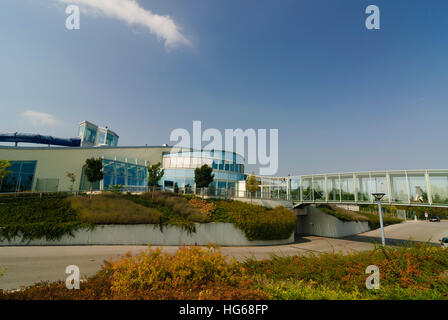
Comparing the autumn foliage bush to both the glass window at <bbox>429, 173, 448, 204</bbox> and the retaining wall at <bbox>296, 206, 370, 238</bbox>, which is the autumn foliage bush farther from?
the glass window at <bbox>429, 173, 448, 204</bbox>

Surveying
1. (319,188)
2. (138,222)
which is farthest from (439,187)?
(138,222)

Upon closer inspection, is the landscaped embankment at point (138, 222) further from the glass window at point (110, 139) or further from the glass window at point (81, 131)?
the glass window at point (110, 139)

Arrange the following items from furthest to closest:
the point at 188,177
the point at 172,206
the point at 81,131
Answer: the point at 81,131 < the point at 188,177 < the point at 172,206

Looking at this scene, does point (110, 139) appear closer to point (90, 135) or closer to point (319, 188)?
point (90, 135)

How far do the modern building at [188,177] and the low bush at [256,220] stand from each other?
360 centimetres

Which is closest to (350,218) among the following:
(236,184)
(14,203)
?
(236,184)

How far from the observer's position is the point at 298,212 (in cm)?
3000

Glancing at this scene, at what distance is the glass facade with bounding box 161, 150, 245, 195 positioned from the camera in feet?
112

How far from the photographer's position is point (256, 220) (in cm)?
1888

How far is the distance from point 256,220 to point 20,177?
3018 cm

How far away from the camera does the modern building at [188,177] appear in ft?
67.5

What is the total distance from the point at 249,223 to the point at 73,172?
25.0 m
